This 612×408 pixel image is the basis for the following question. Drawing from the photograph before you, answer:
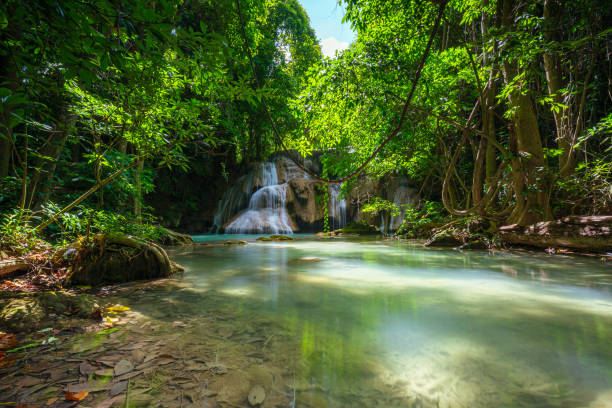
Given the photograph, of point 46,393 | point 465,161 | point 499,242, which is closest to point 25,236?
point 46,393

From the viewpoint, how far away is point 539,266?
3283 millimetres

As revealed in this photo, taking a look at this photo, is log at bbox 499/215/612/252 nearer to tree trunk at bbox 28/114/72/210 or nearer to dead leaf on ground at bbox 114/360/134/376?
dead leaf on ground at bbox 114/360/134/376

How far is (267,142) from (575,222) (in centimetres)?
1613

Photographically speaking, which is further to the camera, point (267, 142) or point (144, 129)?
point (267, 142)

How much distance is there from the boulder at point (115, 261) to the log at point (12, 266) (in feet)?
1.14

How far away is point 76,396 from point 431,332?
1500 mm

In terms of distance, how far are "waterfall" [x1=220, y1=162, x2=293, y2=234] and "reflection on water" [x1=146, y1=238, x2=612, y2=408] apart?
1071 cm

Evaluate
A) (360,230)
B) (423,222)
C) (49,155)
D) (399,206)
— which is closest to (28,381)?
(49,155)

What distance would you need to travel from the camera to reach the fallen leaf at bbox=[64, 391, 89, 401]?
31.2 inches

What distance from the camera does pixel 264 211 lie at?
1424 centimetres

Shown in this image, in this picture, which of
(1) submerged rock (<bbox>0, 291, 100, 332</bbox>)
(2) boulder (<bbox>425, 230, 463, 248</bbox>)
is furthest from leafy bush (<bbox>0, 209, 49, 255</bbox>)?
(2) boulder (<bbox>425, 230, 463, 248</bbox>)

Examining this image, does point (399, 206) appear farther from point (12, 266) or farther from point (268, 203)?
point (12, 266)

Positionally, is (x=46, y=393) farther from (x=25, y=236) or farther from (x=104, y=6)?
(x=25, y=236)

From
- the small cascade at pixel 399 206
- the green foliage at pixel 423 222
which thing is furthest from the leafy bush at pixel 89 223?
the small cascade at pixel 399 206
